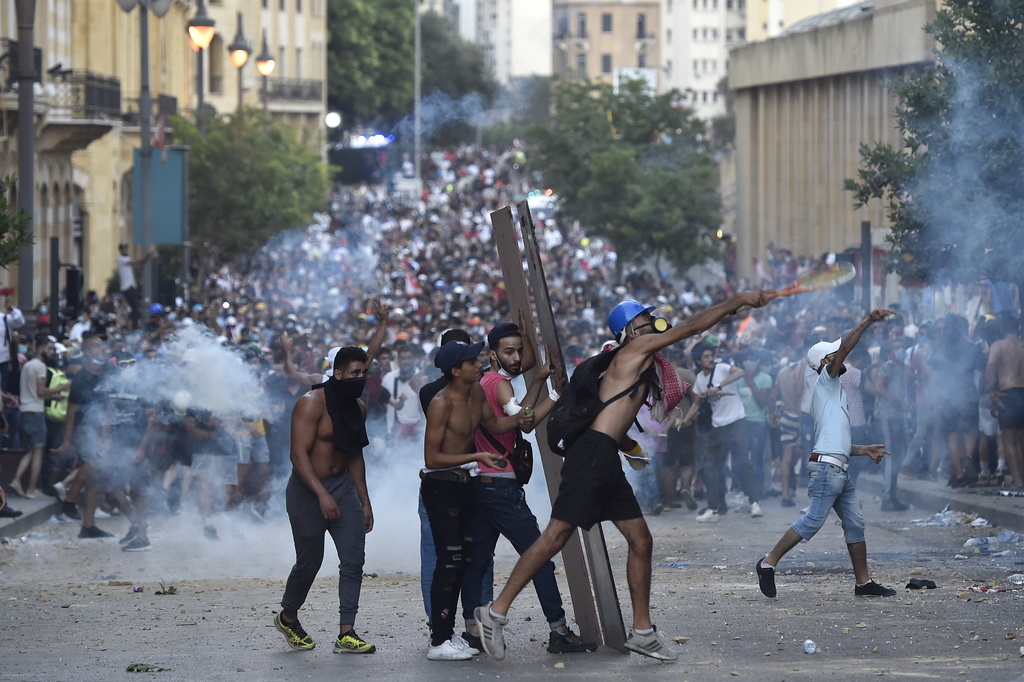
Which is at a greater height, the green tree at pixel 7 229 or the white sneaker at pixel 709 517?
the green tree at pixel 7 229

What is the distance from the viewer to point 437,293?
3142 cm

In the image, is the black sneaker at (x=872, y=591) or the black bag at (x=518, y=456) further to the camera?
the black sneaker at (x=872, y=591)

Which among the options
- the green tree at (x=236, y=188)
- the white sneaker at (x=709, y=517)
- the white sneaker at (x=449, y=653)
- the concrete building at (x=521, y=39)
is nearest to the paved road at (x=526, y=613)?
the white sneaker at (x=449, y=653)

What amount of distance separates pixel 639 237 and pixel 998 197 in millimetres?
22273

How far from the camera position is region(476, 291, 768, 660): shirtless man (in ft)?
23.0

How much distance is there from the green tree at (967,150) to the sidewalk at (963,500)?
186 cm

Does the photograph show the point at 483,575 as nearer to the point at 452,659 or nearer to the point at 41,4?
the point at 452,659

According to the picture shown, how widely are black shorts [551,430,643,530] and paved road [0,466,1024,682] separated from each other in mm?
690

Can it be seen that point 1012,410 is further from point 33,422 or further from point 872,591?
point 33,422

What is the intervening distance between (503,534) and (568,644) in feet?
1.93

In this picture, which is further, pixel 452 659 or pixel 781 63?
pixel 781 63

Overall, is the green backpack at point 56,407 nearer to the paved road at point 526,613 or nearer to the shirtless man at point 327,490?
the paved road at point 526,613

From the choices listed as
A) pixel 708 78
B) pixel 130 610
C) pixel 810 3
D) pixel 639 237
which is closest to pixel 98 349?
pixel 130 610

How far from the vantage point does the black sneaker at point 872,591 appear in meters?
8.81
